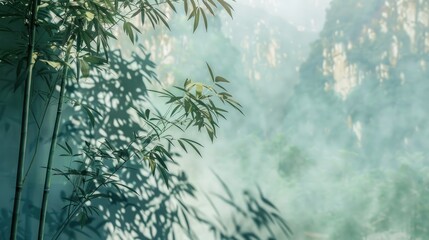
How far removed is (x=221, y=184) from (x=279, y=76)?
29.8 inches

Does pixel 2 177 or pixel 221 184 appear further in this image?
pixel 221 184

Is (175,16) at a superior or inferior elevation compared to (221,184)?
superior

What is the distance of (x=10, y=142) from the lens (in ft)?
9.82

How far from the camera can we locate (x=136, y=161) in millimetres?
3191

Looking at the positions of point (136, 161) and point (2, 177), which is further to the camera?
point (136, 161)

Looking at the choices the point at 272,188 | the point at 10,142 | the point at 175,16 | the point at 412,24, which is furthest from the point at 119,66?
the point at 412,24

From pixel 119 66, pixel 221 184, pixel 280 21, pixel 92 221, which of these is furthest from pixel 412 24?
pixel 92 221

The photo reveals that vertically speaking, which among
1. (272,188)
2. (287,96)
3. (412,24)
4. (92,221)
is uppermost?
(412,24)

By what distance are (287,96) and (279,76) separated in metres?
0.14

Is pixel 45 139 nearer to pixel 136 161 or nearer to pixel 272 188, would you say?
pixel 136 161

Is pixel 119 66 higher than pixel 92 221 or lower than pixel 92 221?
higher

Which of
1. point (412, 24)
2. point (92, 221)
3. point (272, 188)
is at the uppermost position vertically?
point (412, 24)

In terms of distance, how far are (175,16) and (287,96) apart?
869 millimetres

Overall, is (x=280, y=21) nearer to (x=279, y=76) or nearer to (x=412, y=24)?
(x=279, y=76)
